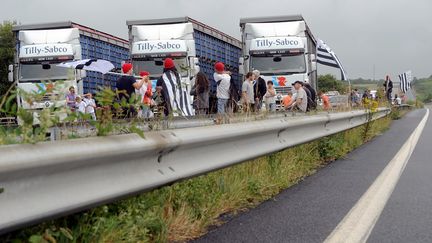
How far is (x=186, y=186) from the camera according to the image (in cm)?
486

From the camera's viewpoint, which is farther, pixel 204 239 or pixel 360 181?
pixel 360 181

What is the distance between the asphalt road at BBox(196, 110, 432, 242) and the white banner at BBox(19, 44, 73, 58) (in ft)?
47.1

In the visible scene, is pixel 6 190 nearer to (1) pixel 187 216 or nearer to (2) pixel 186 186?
(1) pixel 187 216

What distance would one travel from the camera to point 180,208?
14.8ft

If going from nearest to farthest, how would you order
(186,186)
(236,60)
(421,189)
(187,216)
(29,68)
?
(187,216)
(186,186)
(421,189)
(29,68)
(236,60)

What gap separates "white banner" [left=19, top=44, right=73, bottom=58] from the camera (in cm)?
2048

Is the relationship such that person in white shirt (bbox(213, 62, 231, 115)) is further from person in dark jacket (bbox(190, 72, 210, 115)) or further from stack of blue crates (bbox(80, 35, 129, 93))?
stack of blue crates (bbox(80, 35, 129, 93))

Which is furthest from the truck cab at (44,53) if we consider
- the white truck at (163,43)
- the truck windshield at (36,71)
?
the white truck at (163,43)

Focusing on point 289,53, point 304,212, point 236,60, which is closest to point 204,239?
point 304,212

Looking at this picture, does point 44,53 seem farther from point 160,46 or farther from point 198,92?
point 198,92

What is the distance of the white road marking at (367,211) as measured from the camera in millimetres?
4340

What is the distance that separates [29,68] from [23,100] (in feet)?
60.7

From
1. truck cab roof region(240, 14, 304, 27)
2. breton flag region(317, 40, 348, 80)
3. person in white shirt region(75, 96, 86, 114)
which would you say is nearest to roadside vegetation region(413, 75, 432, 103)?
breton flag region(317, 40, 348, 80)

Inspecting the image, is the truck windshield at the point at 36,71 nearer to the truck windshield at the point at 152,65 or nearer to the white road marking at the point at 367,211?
the truck windshield at the point at 152,65
